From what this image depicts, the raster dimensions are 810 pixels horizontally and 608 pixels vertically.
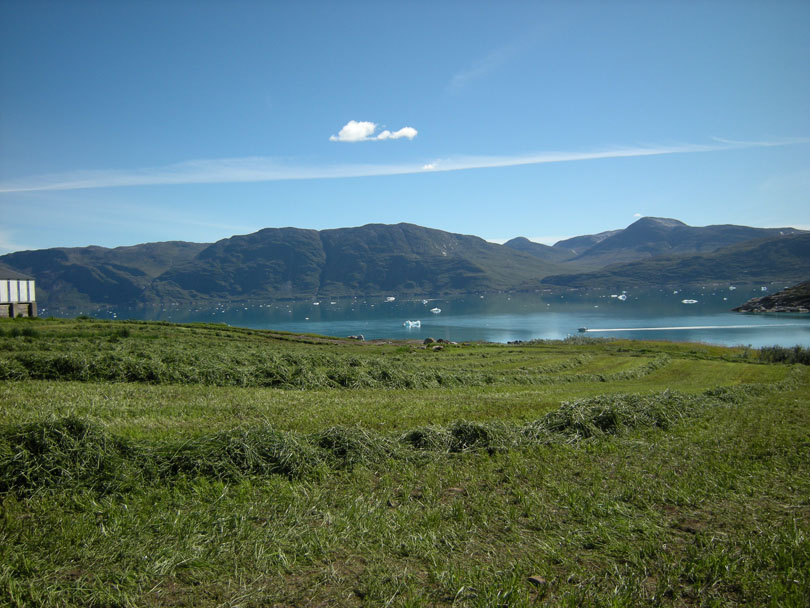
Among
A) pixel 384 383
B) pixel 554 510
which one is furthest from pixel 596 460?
pixel 384 383

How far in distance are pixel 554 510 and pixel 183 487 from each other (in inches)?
199

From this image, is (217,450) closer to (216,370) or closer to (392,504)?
(392,504)

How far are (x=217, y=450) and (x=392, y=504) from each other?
3.01 meters

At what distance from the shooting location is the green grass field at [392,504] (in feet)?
15.1

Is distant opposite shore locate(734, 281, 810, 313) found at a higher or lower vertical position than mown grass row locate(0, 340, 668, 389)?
lower

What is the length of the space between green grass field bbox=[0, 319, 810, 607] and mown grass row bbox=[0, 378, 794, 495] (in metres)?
0.03

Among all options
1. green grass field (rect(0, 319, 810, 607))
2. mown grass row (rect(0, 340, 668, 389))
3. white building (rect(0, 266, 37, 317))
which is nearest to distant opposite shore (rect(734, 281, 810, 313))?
mown grass row (rect(0, 340, 668, 389))

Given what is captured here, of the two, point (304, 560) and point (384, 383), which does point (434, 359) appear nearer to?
point (384, 383)

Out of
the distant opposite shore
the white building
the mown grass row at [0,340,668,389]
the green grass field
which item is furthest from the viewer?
the distant opposite shore

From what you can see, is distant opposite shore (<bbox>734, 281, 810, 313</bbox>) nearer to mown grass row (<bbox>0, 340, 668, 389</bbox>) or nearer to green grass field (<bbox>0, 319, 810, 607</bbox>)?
mown grass row (<bbox>0, 340, 668, 389</bbox>)

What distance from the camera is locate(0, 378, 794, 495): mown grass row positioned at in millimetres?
6711

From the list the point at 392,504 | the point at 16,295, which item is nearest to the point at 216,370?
the point at 392,504

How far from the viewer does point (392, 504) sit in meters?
6.55

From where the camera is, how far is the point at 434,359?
35188mm
